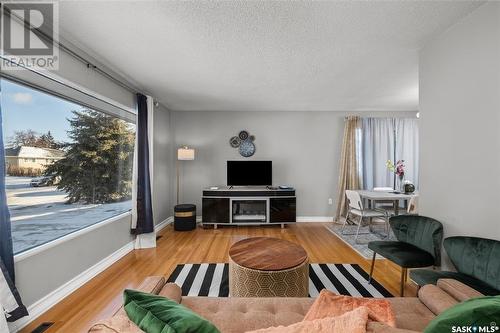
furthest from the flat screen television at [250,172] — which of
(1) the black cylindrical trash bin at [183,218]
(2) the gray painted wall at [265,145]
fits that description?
(1) the black cylindrical trash bin at [183,218]

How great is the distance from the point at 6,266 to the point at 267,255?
190 cm

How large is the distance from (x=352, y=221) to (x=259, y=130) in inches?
108

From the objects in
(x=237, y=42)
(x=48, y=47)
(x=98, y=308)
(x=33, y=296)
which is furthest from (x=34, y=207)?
A: (x=237, y=42)

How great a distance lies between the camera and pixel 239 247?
209cm

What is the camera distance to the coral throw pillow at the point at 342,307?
915mm

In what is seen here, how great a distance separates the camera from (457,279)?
148 centimetres

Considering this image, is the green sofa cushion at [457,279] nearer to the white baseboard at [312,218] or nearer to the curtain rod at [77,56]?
the white baseboard at [312,218]

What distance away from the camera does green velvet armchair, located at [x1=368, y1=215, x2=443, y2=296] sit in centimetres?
189

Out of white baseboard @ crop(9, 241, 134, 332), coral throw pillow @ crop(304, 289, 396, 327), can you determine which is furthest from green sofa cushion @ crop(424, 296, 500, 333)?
white baseboard @ crop(9, 241, 134, 332)

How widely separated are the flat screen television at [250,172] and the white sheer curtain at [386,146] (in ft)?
7.14

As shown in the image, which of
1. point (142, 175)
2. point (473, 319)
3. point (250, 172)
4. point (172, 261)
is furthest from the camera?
point (250, 172)

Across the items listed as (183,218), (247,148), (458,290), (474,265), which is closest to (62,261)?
(183,218)

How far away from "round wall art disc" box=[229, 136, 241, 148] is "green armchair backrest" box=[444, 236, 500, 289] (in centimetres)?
376

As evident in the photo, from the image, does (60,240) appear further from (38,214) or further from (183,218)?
(183,218)
